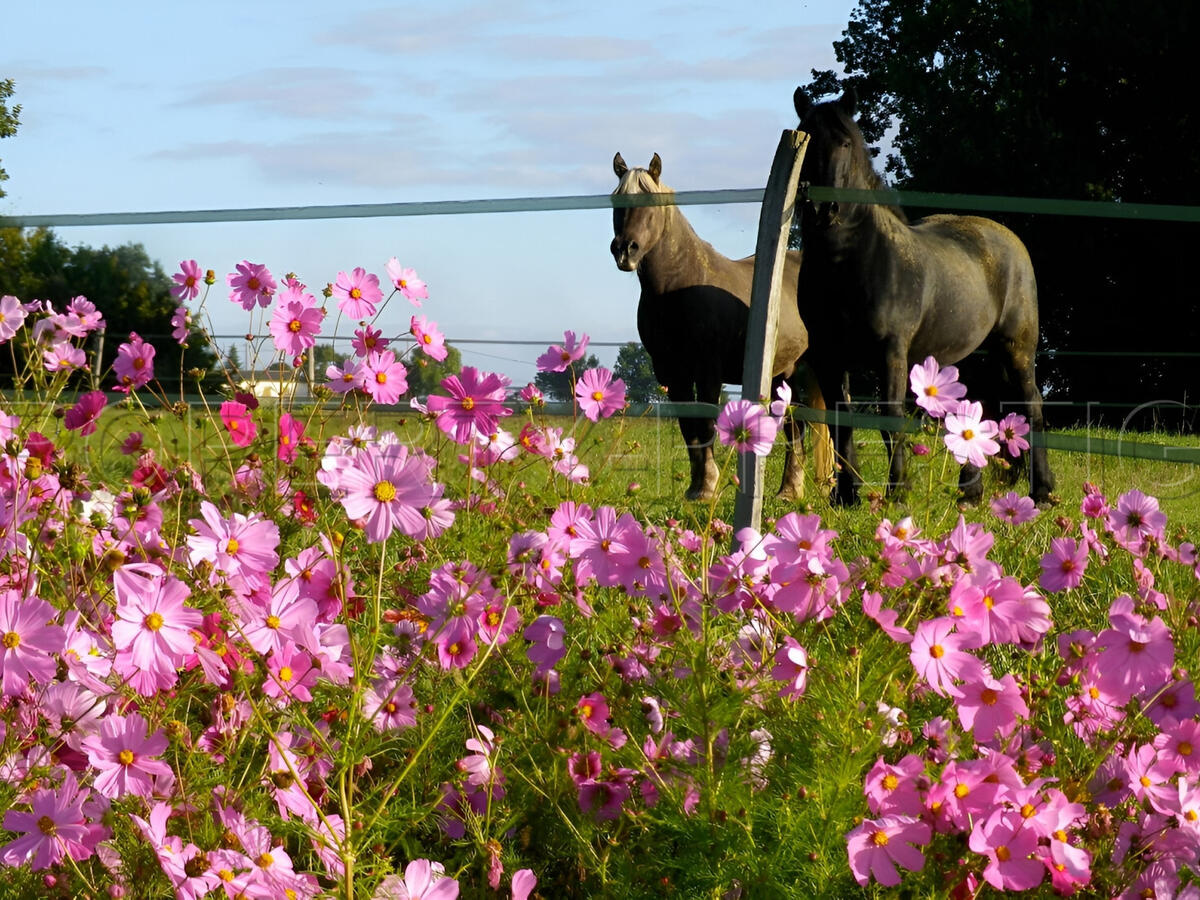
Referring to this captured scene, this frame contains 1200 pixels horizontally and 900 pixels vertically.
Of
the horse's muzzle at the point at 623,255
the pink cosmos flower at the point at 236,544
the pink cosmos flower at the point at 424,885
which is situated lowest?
the pink cosmos flower at the point at 424,885

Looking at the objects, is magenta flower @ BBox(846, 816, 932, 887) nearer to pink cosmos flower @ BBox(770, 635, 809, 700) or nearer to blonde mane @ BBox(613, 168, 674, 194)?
pink cosmos flower @ BBox(770, 635, 809, 700)

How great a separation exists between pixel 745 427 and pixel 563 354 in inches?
35.4

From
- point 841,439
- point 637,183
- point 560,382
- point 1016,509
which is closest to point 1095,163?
point 637,183

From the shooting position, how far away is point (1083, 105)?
707 inches

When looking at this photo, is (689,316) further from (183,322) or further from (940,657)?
(940,657)

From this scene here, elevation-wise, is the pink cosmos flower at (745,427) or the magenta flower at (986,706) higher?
the pink cosmos flower at (745,427)

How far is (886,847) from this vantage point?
62.7 inches

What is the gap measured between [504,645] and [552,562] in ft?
0.87

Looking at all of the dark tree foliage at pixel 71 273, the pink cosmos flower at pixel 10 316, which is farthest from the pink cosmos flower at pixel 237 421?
the dark tree foliage at pixel 71 273

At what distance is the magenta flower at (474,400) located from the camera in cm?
218

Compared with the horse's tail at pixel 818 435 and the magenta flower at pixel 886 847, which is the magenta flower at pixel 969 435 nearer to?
the magenta flower at pixel 886 847

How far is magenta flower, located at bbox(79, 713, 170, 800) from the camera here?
1.70m

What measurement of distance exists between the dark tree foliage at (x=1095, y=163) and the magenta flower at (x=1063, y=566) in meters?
14.3

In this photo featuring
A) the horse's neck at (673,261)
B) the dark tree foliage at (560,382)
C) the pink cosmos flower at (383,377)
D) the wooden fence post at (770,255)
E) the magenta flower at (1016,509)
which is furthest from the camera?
the horse's neck at (673,261)
